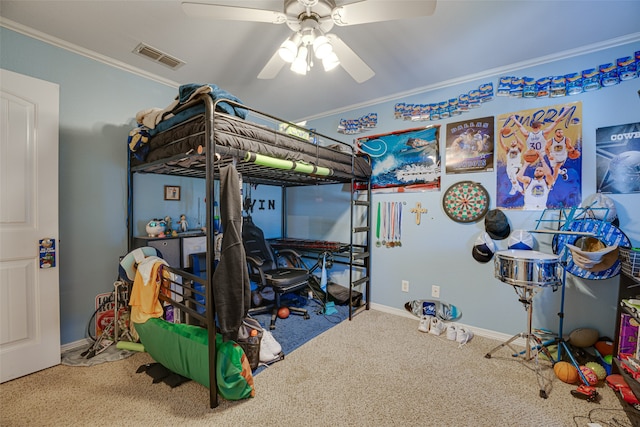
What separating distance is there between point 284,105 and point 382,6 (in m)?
2.23

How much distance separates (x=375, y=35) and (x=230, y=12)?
1118 mm

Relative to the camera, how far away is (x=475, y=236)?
260 centimetres

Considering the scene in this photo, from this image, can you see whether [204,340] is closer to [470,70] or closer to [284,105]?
[284,105]

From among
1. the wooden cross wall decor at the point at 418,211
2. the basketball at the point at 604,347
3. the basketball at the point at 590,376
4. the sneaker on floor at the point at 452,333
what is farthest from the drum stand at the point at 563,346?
the wooden cross wall decor at the point at 418,211

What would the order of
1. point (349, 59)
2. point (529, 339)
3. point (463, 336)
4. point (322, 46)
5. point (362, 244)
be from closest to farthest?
point (322, 46) < point (349, 59) < point (529, 339) < point (463, 336) < point (362, 244)

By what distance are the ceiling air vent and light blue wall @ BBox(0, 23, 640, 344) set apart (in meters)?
0.35

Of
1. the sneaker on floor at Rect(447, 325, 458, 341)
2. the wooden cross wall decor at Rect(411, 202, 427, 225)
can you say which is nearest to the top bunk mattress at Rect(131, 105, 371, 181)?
the wooden cross wall decor at Rect(411, 202, 427, 225)

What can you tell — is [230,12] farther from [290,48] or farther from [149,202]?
[149,202]

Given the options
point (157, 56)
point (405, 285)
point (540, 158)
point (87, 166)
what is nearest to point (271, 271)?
point (405, 285)

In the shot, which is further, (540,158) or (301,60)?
(540,158)

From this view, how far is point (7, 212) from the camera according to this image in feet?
5.87

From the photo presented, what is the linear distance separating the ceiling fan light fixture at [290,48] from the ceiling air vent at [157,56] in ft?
4.42

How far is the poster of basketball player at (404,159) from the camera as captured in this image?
285cm

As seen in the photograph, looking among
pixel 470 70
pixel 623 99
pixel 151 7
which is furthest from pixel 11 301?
pixel 623 99
